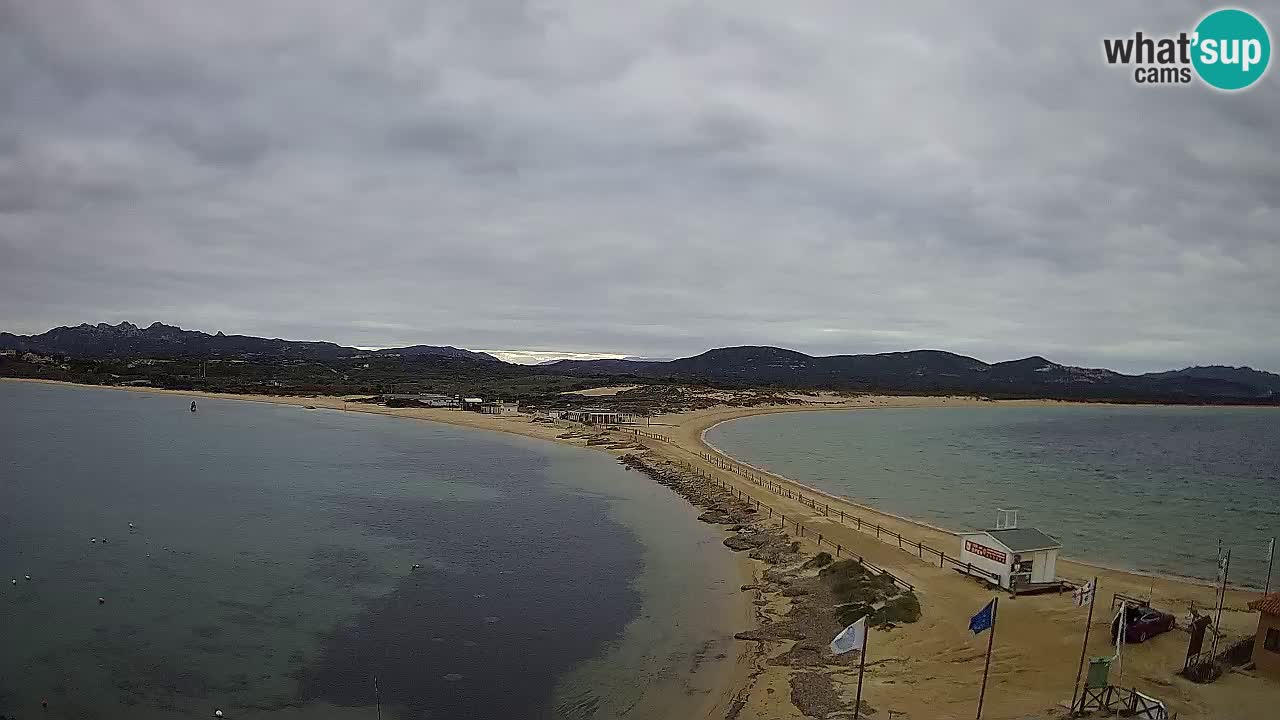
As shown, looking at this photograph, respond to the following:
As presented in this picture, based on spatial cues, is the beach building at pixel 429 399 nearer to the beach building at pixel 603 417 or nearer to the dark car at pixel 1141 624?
the beach building at pixel 603 417

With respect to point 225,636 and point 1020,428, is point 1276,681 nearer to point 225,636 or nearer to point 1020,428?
point 225,636

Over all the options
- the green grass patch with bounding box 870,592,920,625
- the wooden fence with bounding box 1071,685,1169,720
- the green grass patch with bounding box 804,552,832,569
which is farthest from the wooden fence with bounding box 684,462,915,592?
the wooden fence with bounding box 1071,685,1169,720

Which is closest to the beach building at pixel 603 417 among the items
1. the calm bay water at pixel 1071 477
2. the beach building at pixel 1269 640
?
the calm bay water at pixel 1071 477

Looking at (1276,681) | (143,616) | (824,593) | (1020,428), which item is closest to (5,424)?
(143,616)

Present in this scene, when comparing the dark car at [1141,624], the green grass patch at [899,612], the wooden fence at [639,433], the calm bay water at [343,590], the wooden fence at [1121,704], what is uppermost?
the wooden fence at [639,433]

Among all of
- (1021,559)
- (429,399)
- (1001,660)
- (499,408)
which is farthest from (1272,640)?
(429,399)
